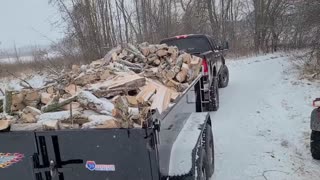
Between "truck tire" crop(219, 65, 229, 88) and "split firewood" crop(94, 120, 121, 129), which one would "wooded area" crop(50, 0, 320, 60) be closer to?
"truck tire" crop(219, 65, 229, 88)

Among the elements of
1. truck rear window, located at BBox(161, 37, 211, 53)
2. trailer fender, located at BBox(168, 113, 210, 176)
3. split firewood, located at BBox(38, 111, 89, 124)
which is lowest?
trailer fender, located at BBox(168, 113, 210, 176)

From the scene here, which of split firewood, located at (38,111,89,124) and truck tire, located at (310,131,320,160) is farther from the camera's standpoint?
truck tire, located at (310,131,320,160)

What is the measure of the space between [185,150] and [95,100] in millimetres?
1018

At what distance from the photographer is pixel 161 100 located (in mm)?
3602

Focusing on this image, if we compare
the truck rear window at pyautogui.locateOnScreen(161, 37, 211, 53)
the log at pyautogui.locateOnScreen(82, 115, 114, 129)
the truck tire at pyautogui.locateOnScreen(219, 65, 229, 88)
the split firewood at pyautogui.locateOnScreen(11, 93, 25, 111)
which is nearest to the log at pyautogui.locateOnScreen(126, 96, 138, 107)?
the log at pyautogui.locateOnScreen(82, 115, 114, 129)

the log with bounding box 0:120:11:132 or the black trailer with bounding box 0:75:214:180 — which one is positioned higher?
the log with bounding box 0:120:11:132

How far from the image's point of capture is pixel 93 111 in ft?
10.7

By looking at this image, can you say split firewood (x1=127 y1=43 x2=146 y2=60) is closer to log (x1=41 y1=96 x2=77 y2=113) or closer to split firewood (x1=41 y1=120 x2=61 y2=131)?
log (x1=41 y1=96 x2=77 y2=113)

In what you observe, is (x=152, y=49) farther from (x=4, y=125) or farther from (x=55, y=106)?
(x=4, y=125)

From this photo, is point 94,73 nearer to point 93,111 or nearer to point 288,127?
point 93,111

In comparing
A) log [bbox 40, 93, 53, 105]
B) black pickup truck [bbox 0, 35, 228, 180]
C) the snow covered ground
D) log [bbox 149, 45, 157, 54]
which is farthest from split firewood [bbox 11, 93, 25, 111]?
log [bbox 149, 45, 157, 54]

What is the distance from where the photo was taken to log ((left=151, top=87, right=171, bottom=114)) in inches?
133

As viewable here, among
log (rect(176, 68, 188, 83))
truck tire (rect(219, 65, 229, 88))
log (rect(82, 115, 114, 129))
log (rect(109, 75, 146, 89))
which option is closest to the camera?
log (rect(82, 115, 114, 129))

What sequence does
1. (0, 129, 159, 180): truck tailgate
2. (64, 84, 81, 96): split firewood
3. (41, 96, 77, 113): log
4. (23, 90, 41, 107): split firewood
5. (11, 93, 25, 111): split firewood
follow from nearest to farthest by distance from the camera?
1. (0, 129, 159, 180): truck tailgate
2. (41, 96, 77, 113): log
3. (11, 93, 25, 111): split firewood
4. (23, 90, 41, 107): split firewood
5. (64, 84, 81, 96): split firewood
